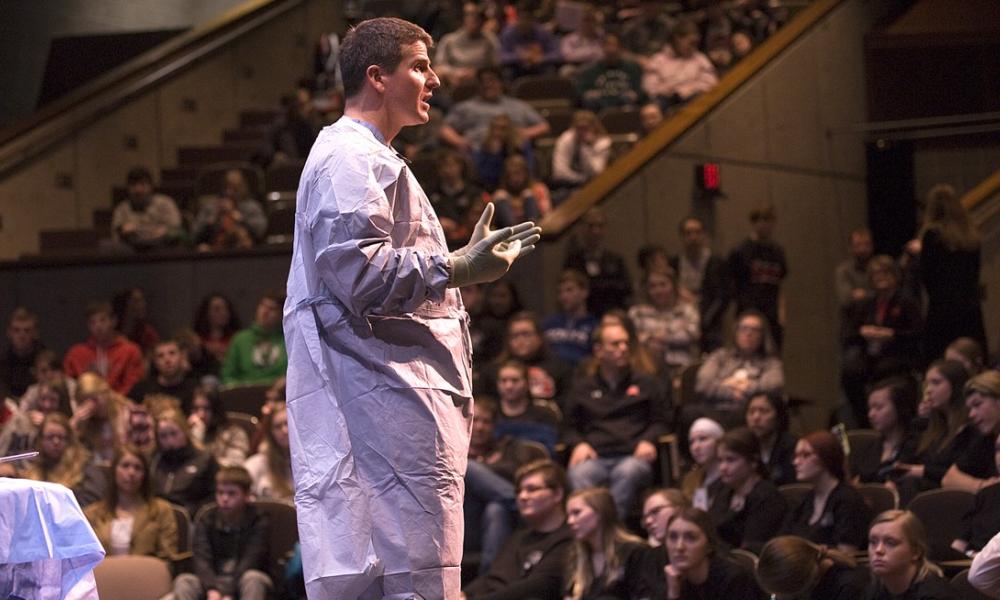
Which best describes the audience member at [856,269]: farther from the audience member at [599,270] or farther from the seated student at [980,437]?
the seated student at [980,437]

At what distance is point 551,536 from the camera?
6.70 m

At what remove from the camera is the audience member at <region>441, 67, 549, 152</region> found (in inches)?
440

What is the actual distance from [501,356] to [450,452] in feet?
17.5

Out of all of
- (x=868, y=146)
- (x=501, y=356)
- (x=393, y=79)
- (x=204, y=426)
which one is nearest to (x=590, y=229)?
(x=501, y=356)

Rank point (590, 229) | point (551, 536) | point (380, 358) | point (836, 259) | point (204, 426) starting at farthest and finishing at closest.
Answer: point (836, 259), point (590, 229), point (204, 426), point (551, 536), point (380, 358)

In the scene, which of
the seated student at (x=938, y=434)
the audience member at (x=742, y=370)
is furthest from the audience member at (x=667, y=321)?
the seated student at (x=938, y=434)

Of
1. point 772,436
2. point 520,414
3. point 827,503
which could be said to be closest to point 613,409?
point 520,414

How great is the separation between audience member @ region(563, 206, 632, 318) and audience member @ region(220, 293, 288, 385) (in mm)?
1699

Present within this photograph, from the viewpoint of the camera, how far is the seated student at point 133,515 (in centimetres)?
730

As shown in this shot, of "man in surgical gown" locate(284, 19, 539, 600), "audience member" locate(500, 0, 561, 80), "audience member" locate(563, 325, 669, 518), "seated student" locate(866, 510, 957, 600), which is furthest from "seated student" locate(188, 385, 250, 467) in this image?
"audience member" locate(500, 0, 561, 80)

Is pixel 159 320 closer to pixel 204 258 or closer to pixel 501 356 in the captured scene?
pixel 204 258

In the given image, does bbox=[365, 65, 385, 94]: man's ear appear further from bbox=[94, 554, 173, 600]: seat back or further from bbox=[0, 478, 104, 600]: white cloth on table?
bbox=[94, 554, 173, 600]: seat back

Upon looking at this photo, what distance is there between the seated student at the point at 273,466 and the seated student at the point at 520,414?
3.37ft

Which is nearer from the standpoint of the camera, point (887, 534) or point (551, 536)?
point (887, 534)
